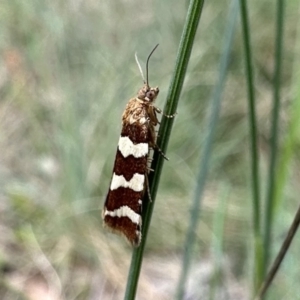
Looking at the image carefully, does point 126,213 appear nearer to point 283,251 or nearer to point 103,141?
point 283,251

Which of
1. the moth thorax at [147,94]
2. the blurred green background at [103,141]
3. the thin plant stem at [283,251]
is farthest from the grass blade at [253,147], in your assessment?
the blurred green background at [103,141]

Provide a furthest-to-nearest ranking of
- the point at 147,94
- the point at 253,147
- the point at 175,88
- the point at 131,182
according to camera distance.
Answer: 1. the point at 147,94
2. the point at 131,182
3. the point at 253,147
4. the point at 175,88

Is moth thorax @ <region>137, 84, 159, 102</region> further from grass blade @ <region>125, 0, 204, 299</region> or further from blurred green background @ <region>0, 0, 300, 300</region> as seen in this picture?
blurred green background @ <region>0, 0, 300, 300</region>

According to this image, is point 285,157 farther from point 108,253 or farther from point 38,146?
point 38,146

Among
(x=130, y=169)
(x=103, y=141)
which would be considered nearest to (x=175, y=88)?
(x=130, y=169)

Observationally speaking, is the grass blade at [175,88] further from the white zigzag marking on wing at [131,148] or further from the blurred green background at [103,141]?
the blurred green background at [103,141]
